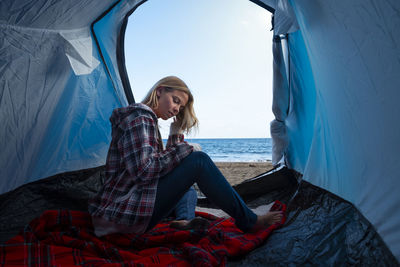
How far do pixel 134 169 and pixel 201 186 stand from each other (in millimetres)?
300

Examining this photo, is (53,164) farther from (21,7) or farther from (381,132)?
(381,132)

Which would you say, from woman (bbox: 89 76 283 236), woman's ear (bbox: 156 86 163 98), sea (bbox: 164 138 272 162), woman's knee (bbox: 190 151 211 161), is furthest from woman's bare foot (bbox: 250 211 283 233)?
sea (bbox: 164 138 272 162)

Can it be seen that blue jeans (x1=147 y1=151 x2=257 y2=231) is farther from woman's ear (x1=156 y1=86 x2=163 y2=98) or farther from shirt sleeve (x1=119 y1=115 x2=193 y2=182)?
woman's ear (x1=156 y1=86 x2=163 y2=98)

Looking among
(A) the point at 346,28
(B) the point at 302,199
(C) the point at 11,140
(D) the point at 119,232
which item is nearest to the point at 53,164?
(C) the point at 11,140

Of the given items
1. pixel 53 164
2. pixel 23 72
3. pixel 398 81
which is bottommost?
pixel 53 164

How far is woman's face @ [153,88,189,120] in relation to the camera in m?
1.27

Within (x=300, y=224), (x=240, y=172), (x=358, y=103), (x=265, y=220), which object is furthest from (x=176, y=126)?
(x=240, y=172)

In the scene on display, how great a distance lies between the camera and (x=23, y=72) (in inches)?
45.7

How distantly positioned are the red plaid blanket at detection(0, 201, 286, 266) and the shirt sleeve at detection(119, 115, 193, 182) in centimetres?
26

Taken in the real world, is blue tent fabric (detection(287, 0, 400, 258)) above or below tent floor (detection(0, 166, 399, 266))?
above

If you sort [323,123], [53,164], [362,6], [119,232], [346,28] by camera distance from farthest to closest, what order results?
1. [53,164]
2. [323,123]
3. [119,232]
4. [346,28]
5. [362,6]

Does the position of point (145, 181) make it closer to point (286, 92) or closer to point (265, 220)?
point (265, 220)

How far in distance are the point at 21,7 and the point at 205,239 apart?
1.20 m

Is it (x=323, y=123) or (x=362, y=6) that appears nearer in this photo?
(x=362, y=6)
